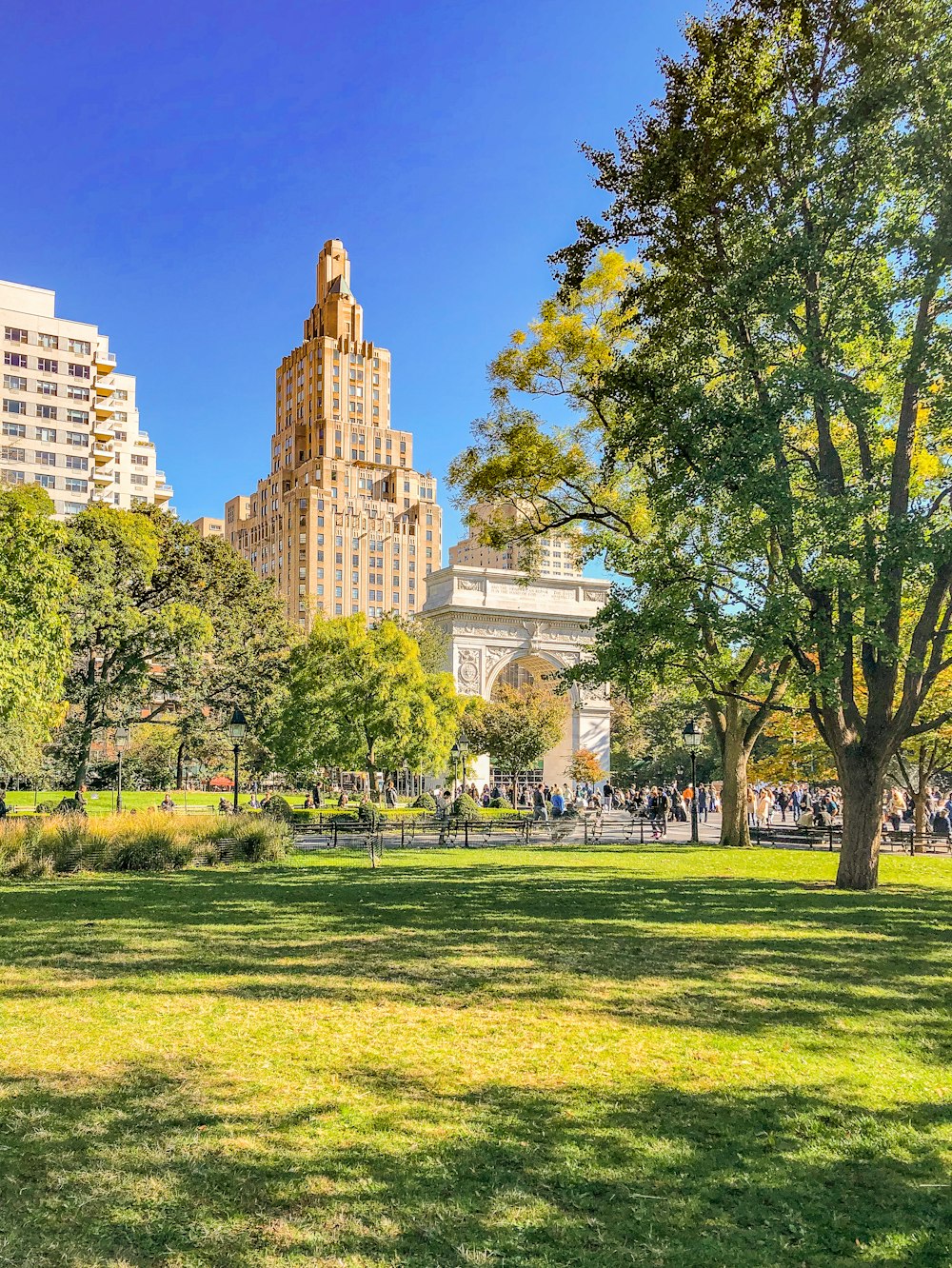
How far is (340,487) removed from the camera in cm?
12288

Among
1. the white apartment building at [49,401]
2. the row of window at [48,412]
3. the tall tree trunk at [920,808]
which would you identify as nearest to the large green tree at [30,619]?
the tall tree trunk at [920,808]

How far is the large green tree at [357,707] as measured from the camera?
29.6 meters

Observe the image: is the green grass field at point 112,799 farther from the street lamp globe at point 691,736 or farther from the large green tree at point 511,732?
the street lamp globe at point 691,736

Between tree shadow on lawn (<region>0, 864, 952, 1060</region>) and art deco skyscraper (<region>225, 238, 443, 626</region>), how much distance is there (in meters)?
106

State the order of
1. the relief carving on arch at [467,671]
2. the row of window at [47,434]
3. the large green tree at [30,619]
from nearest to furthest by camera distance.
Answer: the large green tree at [30,619]
the relief carving on arch at [467,671]
the row of window at [47,434]

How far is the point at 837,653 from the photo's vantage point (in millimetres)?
13516

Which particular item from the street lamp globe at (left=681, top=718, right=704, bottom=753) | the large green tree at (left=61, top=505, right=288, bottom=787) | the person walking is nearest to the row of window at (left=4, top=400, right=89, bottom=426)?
the large green tree at (left=61, top=505, right=288, bottom=787)

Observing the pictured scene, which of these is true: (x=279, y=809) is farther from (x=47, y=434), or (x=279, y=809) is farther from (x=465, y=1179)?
(x=47, y=434)

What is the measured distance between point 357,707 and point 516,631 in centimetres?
2467

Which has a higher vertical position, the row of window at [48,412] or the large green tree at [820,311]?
the row of window at [48,412]

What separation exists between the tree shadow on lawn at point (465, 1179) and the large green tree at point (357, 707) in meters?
24.4

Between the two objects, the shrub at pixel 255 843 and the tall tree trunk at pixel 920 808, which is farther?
the tall tree trunk at pixel 920 808

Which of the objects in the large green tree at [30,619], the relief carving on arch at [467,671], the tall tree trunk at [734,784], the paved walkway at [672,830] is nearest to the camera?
the large green tree at [30,619]

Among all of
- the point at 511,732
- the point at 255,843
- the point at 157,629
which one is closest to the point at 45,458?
the point at 511,732
